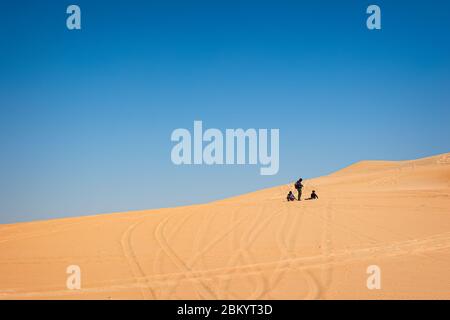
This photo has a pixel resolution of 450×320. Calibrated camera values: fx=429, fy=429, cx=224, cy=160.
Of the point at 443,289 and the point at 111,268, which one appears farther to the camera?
the point at 111,268

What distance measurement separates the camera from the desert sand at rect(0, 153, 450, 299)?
8398 millimetres

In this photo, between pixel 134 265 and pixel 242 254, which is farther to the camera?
pixel 242 254

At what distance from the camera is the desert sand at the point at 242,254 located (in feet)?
27.6

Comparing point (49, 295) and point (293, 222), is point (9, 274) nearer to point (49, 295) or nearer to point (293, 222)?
point (49, 295)

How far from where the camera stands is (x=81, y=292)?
27.8ft

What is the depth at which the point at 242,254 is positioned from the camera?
11242 millimetres

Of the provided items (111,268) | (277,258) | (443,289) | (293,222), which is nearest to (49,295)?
(111,268)

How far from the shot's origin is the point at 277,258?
421 inches

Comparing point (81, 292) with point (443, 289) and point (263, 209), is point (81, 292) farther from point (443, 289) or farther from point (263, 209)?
point (263, 209)
